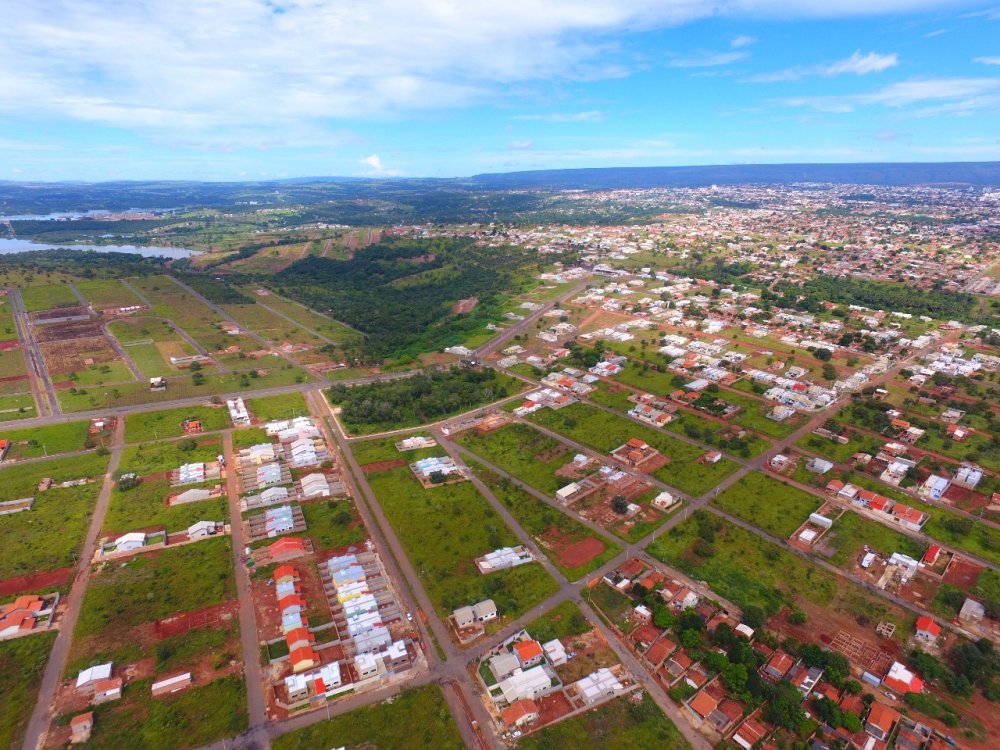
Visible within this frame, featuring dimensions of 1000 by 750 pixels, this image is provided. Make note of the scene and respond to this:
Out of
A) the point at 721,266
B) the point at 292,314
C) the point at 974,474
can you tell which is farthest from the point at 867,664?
the point at 721,266

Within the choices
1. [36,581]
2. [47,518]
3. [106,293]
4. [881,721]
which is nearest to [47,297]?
[106,293]

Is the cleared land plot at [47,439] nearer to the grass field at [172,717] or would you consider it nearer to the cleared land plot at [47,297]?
the grass field at [172,717]

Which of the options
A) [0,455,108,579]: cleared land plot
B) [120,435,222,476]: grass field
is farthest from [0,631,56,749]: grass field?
[120,435,222,476]: grass field

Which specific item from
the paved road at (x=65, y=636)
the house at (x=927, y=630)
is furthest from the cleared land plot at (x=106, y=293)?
the house at (x=927, y=630)

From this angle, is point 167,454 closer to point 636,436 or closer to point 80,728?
point 80,728

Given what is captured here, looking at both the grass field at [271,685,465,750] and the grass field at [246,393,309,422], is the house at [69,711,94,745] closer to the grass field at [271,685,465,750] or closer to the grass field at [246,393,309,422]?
the grass field at [271,685,465,750]
